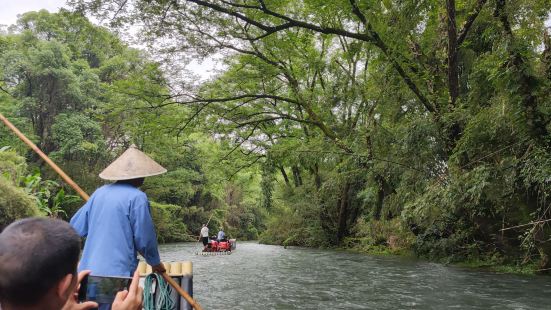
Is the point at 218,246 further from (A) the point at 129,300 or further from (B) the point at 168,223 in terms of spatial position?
(A) the point at 129,300

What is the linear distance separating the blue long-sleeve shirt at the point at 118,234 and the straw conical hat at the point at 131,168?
0.43 feet

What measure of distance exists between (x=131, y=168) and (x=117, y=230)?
20.4 inches

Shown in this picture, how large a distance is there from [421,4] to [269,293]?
609 cm

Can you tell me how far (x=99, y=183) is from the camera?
27469mm

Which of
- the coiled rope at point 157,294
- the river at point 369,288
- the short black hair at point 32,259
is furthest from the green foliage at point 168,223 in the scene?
the short black hair at point 32,259

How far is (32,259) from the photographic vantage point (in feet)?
3.87

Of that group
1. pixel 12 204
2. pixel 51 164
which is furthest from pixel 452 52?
pixel 12 204

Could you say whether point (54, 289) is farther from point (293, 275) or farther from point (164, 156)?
point (164, 156)

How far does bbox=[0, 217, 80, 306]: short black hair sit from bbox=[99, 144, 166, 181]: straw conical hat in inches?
87.1

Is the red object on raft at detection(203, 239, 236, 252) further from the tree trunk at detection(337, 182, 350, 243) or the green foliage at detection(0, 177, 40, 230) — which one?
the green foliage at detection(0, 177, 40, 230)

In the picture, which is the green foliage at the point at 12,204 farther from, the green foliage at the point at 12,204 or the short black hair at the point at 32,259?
the short black hair at the point at 32,259

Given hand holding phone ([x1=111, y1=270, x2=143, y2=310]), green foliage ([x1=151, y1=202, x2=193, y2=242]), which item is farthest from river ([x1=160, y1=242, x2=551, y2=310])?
green foliage ([x1=151, y1=202, x2=193, y2=242])

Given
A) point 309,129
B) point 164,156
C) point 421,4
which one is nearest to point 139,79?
point 421,4

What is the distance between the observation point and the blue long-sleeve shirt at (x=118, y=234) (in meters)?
3.22
